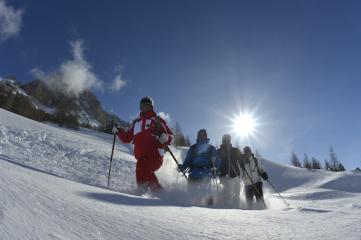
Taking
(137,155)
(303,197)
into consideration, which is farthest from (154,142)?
(303,197)

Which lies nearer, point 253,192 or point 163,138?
point 163,138

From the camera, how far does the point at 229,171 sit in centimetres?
898

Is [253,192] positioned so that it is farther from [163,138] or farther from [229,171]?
[163,138]

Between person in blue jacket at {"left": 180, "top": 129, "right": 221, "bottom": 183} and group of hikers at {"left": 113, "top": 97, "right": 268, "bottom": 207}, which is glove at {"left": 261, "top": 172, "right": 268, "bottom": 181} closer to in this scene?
group of hikers at {"left": 113, "top": 97, "right": 268, "bottom": 207}

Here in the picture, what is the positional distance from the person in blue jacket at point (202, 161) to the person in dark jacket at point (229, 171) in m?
0.40

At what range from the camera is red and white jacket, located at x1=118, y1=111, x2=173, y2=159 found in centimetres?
738

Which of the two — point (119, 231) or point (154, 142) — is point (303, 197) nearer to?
point (154, 142)

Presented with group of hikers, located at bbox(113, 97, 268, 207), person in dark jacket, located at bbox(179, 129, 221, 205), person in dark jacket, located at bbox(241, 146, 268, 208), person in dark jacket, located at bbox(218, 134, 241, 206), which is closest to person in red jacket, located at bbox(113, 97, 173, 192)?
group of hikers, located at bbox(113, 97, 268, 207)

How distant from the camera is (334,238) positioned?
2.46 m

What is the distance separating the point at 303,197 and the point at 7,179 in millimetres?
11414

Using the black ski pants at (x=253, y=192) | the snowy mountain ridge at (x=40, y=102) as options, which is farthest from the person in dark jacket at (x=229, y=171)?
the snowy mountain ridge at (x=40, y=102)

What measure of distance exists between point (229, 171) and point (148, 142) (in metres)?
2.75

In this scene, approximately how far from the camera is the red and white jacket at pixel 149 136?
24.2 feet

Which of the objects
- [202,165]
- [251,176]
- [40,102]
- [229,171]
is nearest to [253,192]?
[251,176]
